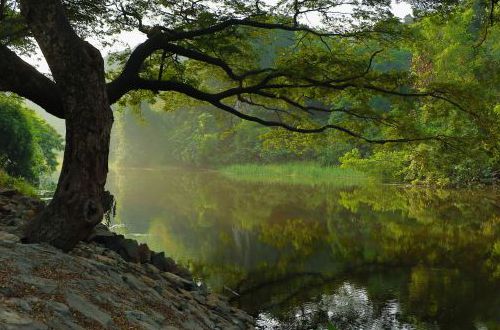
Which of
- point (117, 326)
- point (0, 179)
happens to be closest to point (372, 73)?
point (117, 326)

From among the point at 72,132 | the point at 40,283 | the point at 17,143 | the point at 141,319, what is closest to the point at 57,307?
the point at 40,283

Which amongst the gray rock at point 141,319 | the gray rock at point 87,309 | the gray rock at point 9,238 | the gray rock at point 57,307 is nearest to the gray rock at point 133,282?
the gray rock at point 141,319

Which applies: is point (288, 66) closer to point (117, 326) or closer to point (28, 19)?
point (28, 19)

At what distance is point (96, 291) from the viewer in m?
5.64

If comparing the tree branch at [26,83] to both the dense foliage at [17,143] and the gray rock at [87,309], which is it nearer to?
the gray rock at [87,309]

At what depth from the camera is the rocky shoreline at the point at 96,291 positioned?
446 centimetres

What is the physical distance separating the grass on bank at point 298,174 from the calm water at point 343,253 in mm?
11048

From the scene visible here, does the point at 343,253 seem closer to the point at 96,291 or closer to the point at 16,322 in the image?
the point at 96,291

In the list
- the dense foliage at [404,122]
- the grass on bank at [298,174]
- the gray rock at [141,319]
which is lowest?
the gray rock at [141,319]

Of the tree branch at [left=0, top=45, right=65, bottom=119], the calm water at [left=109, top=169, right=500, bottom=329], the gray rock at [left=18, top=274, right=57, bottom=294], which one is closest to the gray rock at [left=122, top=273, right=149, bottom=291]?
the gray rock at [left=18, top=274, right=57, bottom=294]

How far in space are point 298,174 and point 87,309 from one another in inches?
1591

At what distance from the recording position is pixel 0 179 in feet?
46.3

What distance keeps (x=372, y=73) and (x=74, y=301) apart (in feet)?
27.8

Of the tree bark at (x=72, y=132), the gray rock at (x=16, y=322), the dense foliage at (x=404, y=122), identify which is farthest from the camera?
the dense foliage at (x=404, y=122)
